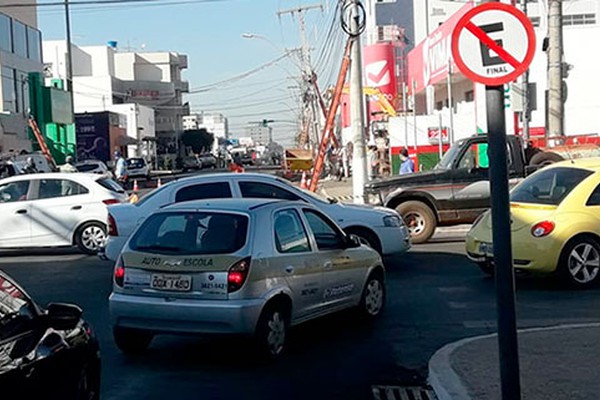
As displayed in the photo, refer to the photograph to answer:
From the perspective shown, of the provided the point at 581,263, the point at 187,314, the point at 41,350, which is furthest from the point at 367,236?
the point at 41,350

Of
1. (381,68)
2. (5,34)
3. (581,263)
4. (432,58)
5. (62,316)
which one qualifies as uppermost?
(5,34)

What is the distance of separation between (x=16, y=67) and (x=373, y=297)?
60.9 meters

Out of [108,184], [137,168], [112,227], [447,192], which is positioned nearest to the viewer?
[112,227]

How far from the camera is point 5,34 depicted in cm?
6675

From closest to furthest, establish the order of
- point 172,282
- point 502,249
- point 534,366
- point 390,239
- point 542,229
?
point 502,249 < point 534,366 < point 172,282 < point 542,229 < point 390,239

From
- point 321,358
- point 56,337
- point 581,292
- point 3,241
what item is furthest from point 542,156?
point 56,337

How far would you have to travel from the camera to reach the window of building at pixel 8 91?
212ft

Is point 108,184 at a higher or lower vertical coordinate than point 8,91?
lower

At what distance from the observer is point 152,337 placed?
34.2ft

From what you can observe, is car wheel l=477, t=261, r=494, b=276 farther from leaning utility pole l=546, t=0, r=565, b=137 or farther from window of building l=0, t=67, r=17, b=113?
window of building l=0, t=67, r=17, b=113

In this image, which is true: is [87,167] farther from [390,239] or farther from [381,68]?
[390,239]

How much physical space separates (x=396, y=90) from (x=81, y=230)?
39.6 metres

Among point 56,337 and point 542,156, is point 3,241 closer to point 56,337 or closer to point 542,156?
point 542,156

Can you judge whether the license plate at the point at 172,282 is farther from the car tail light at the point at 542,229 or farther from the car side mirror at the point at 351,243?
the car tail light at the point at 542,229
